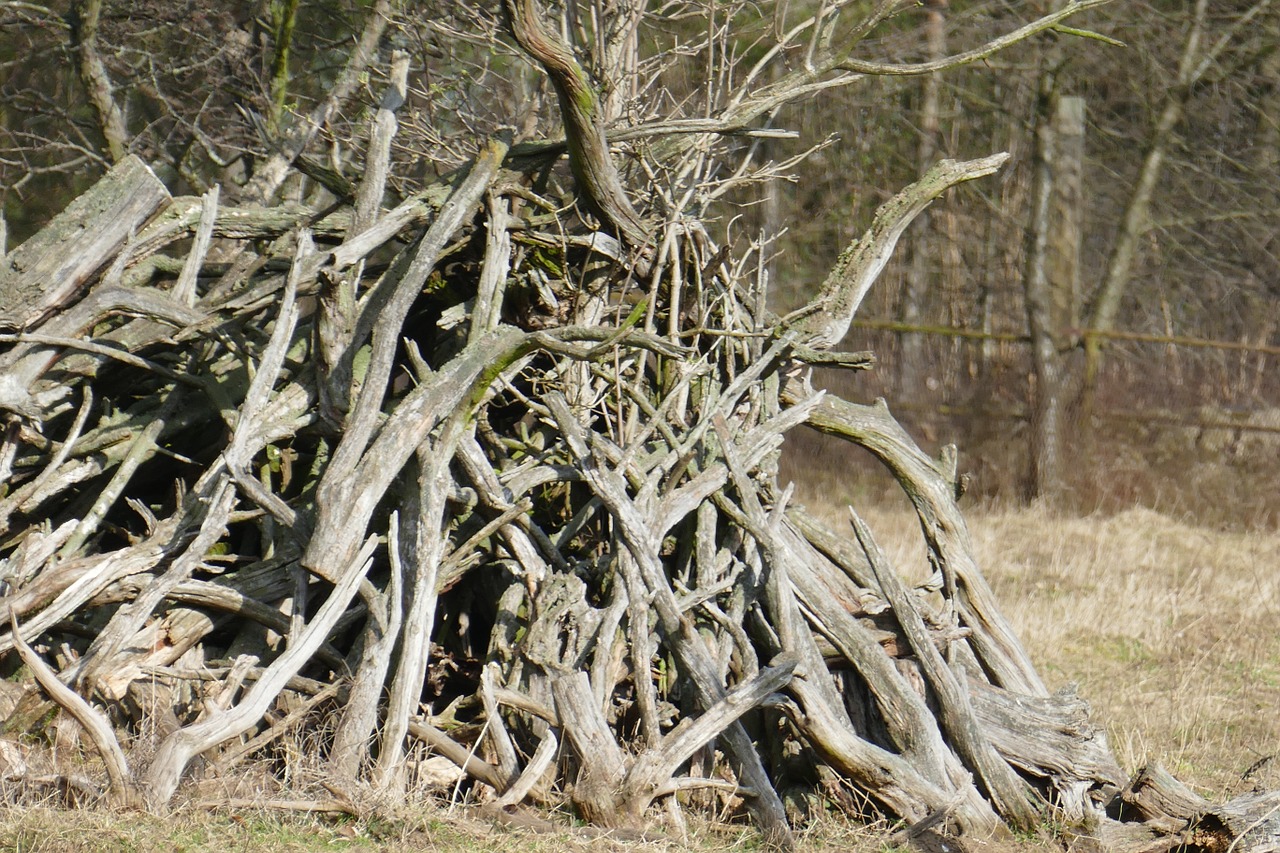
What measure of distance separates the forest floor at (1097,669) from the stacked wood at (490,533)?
0.54 ft

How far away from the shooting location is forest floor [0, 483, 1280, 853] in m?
3.88

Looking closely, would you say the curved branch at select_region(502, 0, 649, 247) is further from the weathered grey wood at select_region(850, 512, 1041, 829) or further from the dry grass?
the dry grass

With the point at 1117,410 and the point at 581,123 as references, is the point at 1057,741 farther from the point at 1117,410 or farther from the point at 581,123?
the point at 1117,410

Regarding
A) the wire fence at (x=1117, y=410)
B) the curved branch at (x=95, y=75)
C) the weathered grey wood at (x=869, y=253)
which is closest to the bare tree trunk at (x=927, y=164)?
the wire fence at (x=1117, y=410)

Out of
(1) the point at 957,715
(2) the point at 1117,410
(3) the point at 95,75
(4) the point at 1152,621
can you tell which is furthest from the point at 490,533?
(2) the point at 1117,410

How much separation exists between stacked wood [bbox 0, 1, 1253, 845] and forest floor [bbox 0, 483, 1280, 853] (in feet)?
0.54

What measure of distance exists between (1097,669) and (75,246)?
218 inches

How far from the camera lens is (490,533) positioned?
4566 millimetres

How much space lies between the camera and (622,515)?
4.55 meters

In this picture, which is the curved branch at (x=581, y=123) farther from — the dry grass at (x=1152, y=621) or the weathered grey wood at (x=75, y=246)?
the dry grass at (x=1152, y=621)

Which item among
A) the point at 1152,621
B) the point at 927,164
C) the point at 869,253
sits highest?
the point at 927,164

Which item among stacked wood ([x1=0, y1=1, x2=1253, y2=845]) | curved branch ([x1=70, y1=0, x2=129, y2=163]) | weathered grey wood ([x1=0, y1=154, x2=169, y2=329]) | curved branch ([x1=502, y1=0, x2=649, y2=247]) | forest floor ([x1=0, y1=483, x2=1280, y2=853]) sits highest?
curved branch ([x1=70, y1=0, x2=129, y2=163])

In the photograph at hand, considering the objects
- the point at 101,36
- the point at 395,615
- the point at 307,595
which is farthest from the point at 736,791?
the point at 101,36

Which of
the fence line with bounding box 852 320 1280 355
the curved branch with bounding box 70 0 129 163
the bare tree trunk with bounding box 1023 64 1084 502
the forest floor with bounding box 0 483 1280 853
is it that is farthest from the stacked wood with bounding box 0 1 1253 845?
the fence line with bounding box 852 320 1280 355
